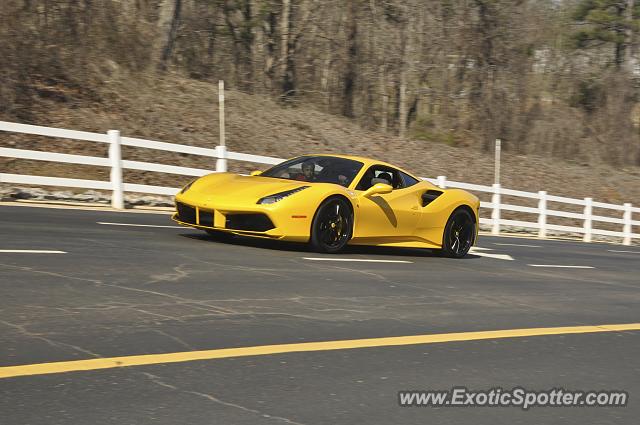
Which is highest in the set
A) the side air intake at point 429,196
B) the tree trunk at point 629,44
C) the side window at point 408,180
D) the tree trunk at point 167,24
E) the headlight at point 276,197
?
the tree trunk at point 629,44

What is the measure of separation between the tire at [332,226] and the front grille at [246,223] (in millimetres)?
633

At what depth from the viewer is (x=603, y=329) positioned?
296 inches

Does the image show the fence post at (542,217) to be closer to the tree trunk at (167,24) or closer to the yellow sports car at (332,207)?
the tree trunk at (167,24)

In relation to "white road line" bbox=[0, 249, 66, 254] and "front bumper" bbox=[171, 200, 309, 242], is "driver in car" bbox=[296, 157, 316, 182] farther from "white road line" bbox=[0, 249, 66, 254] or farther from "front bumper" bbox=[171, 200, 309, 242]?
"white road line" bbox=[0, 249, 66, 254]

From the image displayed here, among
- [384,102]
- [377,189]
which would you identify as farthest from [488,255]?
[384,102]

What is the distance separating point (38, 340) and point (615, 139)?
139 ft

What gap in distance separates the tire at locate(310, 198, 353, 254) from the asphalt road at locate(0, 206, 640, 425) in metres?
0.22

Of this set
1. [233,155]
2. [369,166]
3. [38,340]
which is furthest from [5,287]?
[233,155]

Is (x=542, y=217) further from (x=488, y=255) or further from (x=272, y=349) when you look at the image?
(x=272, y=349)

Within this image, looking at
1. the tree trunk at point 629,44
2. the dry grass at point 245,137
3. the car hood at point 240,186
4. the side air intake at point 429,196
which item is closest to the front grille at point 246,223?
→ the car hood at point 240,186

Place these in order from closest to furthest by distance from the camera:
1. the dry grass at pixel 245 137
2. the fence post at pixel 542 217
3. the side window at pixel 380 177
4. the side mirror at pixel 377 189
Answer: the side mirror at pixel 377 189
the side window at pixel 380 177
the dry grass at pixel 245 137
the fence post at pixel 542 217

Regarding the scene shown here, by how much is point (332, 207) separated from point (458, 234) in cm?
298

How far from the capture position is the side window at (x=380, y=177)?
37.2ft

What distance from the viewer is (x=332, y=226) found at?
10836 mm
